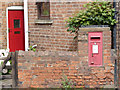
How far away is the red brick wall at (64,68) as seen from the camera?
6.36 metres

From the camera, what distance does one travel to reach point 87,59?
6355 mm

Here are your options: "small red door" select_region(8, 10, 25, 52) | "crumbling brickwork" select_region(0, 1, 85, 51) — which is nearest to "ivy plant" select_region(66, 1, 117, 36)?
"crumbling brickwork" select_region(0, 1, 85, 51)

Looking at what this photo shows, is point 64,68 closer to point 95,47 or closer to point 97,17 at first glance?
point 95,47

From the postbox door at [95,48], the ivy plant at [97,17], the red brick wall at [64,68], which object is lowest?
the red brick wall at [64,68]

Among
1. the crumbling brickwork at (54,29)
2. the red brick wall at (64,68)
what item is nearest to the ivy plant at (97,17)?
the red brick wall at (64,68)

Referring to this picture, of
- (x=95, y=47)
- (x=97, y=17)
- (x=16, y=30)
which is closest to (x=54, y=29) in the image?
(x=16, y=30)

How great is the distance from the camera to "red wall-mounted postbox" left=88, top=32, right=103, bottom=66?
6312 mm

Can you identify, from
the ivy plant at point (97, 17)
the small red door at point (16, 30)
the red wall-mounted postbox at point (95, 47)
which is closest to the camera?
the red wall-mounted postbox at point (95, 47)

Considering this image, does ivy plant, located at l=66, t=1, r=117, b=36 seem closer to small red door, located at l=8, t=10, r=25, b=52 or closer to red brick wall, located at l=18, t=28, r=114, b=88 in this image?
red brick wall, located at l=18, t=28, r=114, b=88

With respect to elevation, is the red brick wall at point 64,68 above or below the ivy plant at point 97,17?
below

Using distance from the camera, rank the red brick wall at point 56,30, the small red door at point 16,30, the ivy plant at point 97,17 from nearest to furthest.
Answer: the ivy plant at point 97,17 < the red brick wall at point 56,30 < the small red door at point 16,30

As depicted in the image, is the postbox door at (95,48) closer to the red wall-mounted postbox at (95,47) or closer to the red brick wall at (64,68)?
the red wall-mounted postbox at (95,47)

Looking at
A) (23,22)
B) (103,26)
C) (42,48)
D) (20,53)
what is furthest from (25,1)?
(103,26)

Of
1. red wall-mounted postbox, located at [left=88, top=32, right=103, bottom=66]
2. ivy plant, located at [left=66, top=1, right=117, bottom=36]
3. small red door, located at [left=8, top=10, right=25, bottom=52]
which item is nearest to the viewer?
red wall-mounted postbox, located at [left=88, top=32, right=103, bottom=66]
